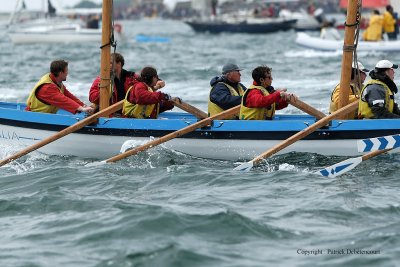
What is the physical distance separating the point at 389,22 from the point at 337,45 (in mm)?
2398

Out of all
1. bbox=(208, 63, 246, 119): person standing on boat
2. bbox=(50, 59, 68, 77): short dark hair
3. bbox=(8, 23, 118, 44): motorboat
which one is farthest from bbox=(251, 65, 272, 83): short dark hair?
bbox=(8, 23, 118, 44): motorboat

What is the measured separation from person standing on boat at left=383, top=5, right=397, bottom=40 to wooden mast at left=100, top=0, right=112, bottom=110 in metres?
20.5

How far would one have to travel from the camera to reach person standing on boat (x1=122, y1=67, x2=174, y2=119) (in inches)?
516

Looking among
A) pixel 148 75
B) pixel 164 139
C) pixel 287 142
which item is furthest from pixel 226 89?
pixel 287 142

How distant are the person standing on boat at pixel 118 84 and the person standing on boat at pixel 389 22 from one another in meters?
19.9

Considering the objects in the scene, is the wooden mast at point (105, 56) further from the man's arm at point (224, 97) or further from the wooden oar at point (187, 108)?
the man's arm at point (224, 97)

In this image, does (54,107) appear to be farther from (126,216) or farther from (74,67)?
(74,67)

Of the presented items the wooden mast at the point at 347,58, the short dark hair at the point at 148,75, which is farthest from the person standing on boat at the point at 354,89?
the short dark hair at the point at 148,75

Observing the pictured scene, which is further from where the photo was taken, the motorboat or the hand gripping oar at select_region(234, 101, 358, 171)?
the motorboat

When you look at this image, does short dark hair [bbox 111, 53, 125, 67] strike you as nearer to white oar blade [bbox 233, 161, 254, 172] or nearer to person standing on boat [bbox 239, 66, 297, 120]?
person standing on boat [bbox 239, 66, 297, 120]

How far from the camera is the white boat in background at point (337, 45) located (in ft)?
105

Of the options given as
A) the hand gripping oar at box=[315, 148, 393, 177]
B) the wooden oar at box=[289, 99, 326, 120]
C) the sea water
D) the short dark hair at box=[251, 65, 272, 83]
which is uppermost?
the short dark hair at box=[251, 65, 272, 83]

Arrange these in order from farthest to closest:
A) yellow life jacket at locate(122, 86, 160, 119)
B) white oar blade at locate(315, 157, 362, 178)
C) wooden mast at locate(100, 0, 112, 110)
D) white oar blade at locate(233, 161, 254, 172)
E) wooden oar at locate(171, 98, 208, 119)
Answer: yellow life jacket at locate(122, 86, 160, 119), wooden mast at locate(100, 0, 112, 110), wooden oar at locate(171, 98, 208, 119), white oar blade at locate(233, 161, 254, 172), white oar blade at locate(315, 157, 362, 178)

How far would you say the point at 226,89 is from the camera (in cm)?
1335
